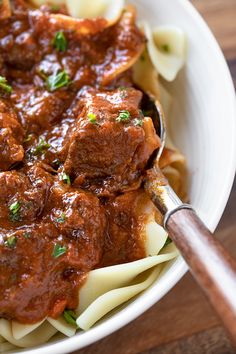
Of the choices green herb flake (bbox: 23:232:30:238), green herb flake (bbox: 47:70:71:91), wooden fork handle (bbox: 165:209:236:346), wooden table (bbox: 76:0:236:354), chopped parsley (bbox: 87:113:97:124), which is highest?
green herb flake (bbox: 47:70:71:91)

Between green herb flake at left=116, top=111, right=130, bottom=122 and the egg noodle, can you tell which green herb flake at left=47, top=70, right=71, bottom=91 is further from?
the egg noodle

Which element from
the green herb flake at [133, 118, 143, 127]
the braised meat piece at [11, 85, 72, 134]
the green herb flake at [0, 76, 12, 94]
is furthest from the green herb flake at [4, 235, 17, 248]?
the green herb flake at [0, 76, 12, 94]

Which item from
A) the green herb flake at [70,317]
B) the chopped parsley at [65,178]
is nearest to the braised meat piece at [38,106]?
the chopped parsley at [65,178]

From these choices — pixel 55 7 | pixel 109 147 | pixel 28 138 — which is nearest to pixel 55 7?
pixel 55 7

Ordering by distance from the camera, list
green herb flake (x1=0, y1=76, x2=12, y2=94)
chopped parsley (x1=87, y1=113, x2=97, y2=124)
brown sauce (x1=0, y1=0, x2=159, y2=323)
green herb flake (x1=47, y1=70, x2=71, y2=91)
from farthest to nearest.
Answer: green herb flake (x1=47, y1=70, x2=71, y2=91)
green herb flake (x1=0, y1=76, x2=12, y2=94)
chopped parsley (x1=87, y1=113, x2=97, y2=124)
brown sauce (x1=0, y1=0, x2=159, y2=323)

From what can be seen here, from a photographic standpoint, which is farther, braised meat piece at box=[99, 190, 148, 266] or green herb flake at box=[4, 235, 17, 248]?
braised meat piece at box=[99, 190, 148, 266]

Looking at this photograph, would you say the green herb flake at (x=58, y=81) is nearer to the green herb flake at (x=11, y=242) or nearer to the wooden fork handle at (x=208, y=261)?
the green herb flake at (x=11, y=242)

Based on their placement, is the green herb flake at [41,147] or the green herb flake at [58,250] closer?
the green herb flake at [58,250]
